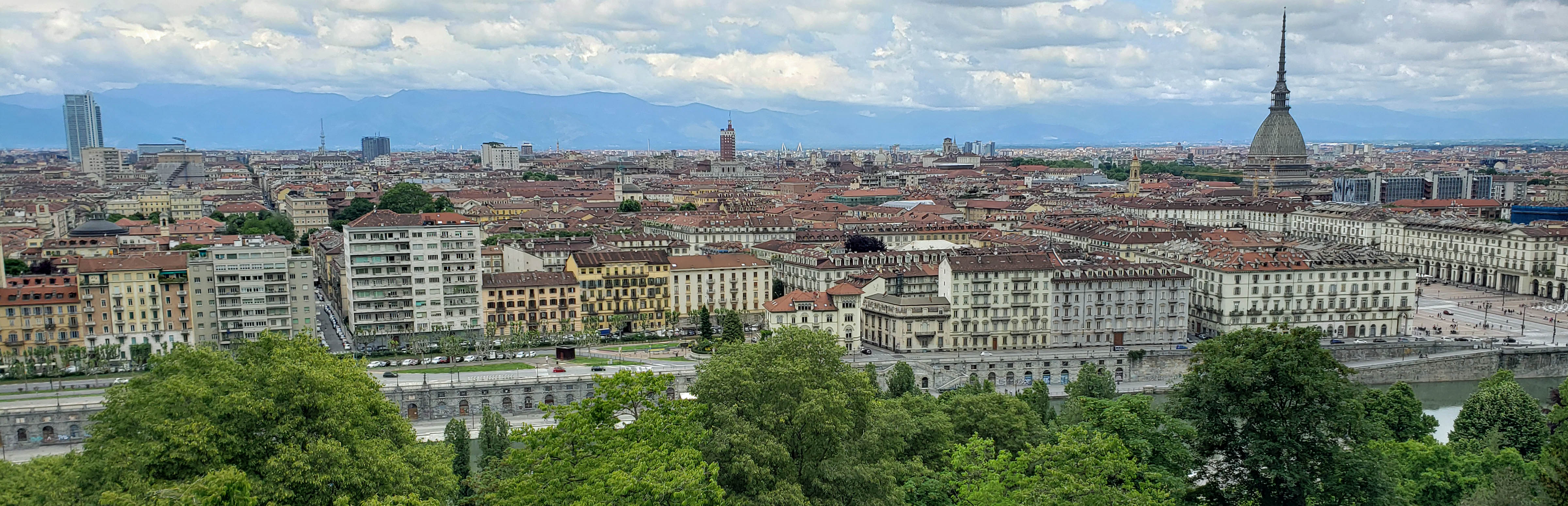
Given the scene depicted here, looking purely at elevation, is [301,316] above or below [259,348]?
below

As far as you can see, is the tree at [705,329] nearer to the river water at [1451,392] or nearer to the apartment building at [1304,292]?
the apartment building at [1304,292]

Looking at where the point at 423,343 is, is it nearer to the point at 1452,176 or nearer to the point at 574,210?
the point at 574,210

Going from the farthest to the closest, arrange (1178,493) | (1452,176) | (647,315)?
1. (1452,176)
2. (647,315)
3. (1178,493)

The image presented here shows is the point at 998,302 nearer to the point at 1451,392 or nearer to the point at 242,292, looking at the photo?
the point at 1451,392

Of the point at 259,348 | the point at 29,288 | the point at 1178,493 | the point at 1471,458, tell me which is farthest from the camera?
the point at 29,288

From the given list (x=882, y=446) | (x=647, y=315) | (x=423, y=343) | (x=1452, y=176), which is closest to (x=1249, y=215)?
(x=1452, y=176)

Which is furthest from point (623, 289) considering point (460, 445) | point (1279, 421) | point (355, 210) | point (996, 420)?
point (355, 210)

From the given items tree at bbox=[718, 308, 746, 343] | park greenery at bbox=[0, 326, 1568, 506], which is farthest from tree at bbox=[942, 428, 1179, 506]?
tree at bbox=[718, 308, 746, 343]
